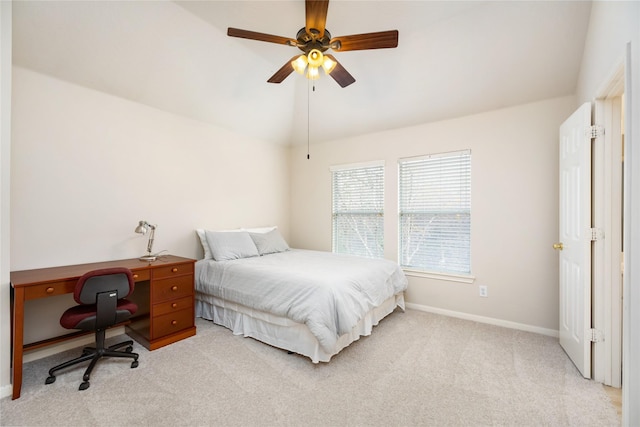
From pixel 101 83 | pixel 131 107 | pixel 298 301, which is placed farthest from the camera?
pixel 131 107

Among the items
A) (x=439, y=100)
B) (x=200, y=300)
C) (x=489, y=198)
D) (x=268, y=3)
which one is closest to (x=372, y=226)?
(x=489, y=198)

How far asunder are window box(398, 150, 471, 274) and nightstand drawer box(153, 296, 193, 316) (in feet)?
8.83

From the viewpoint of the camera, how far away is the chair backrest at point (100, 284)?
2.08m

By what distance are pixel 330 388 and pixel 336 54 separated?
3239 millimetres

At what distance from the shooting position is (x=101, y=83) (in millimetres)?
2758

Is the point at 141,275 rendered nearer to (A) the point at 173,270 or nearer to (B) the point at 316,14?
(A) the point at 173,270

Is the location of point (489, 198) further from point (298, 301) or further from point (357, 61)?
point (298, 301)

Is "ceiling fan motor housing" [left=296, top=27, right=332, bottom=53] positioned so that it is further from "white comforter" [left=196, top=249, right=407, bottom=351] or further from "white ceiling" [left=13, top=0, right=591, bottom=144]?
"white comforter" [left=196, top=249, right=407, bottom=351]

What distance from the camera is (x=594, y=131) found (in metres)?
2.12

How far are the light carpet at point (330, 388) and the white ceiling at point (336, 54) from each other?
2.61 metres

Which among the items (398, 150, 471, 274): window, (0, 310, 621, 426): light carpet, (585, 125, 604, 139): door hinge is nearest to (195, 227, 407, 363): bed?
(0, 310, 621, 426): light carpet

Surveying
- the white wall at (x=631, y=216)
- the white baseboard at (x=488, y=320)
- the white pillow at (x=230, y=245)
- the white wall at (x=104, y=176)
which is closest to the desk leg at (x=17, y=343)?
the white wall at (x=104, y=176)

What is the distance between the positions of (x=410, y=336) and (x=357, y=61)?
3066 mm

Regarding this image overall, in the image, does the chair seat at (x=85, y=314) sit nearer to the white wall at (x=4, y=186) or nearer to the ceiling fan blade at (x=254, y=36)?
the white wall at (x=4, y=186)
